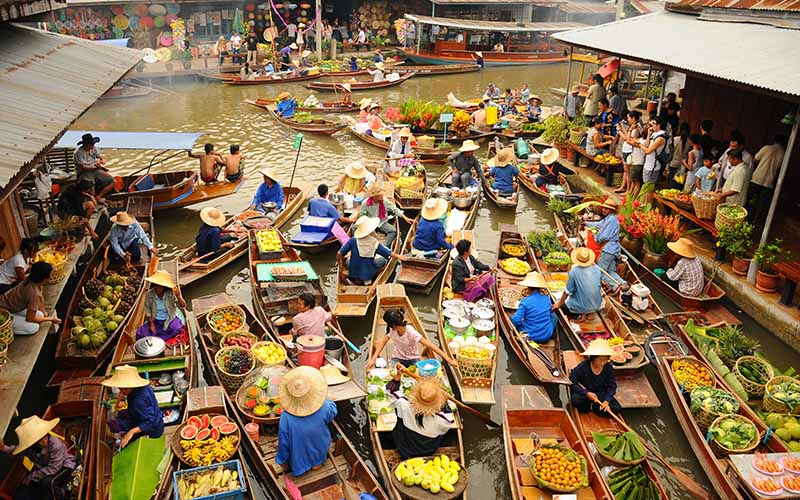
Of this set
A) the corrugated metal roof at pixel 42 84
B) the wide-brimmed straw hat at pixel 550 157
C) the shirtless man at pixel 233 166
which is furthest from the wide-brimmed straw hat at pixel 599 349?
the shirtless man at pixel 233 166

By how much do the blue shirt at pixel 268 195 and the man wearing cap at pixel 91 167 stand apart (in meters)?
3.14

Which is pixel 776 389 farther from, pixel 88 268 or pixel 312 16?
pixel 312 16

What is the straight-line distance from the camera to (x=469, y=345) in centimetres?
856

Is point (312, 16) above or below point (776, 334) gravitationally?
above

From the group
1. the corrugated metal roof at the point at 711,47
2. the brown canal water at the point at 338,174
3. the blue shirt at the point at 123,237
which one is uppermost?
the corrugated metal roof at the point at 711,47

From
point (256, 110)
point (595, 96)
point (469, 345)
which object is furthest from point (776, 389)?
point (256, 110)

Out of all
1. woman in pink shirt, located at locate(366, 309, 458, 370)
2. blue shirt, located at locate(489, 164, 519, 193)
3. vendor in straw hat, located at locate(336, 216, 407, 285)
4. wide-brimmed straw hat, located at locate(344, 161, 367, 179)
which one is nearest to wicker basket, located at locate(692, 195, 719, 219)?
blue shirt, located at locate(489, 164, 519, 193)

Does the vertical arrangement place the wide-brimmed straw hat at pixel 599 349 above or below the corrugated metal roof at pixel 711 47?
below

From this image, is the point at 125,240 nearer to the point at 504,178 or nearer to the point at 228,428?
the point at 228,428

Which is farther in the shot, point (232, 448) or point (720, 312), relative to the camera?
point (720, 312)

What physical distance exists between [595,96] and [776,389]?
38.2 ft

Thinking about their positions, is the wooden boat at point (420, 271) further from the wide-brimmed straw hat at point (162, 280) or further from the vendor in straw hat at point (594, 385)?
the wide-brimmed straw hat at point (162, 280)

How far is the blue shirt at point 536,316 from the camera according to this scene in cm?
901

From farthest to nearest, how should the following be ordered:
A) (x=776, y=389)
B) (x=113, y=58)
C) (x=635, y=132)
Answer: (x=635, y=132), (x=113, y=58), (x=776, y=389)
